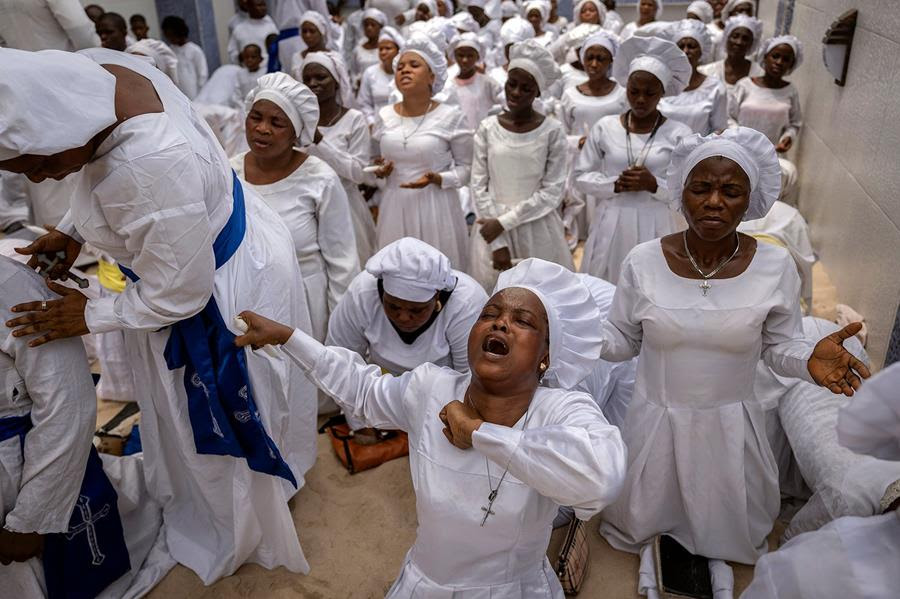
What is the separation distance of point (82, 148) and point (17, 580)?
5.01 feet

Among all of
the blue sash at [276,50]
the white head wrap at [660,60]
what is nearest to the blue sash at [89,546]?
the white head wrap at [660,60]

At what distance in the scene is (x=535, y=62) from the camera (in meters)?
4.30

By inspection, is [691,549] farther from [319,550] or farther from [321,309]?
[321,309]

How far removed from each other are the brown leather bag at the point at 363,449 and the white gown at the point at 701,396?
108cm

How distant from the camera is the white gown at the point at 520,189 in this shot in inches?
165

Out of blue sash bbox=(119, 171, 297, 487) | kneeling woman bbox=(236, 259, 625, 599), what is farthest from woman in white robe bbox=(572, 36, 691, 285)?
blue sash bbox=(119, 171, 297, 487)

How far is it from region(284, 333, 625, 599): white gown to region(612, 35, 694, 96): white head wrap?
8.27ft

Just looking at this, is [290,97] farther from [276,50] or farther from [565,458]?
[276,50]

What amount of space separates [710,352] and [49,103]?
2078mm

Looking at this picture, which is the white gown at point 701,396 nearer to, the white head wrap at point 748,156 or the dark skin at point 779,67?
the white head wrap at point 748,156

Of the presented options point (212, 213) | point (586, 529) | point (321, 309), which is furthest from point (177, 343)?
point (586, 529)

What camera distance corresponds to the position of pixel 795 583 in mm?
1474

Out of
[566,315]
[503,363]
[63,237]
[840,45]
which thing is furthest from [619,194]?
[63,237]

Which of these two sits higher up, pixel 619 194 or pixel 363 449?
pixel 619 194
